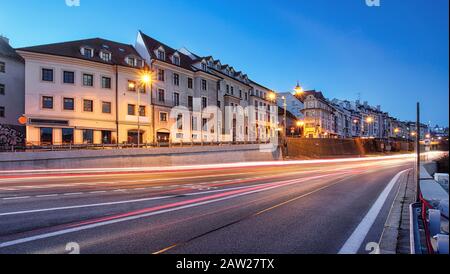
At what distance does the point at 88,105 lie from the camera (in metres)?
32.6

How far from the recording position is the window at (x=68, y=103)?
1220 inches

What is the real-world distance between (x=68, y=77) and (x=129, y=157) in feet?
46.9

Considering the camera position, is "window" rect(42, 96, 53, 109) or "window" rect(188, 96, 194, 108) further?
"window" rect(188, 96, 194, 108)

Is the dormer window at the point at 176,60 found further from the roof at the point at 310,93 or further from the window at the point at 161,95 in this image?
the roof at the point at 310,93

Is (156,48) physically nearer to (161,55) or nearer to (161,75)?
(161,55)

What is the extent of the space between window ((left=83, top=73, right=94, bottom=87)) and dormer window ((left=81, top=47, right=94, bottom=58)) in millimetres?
2726

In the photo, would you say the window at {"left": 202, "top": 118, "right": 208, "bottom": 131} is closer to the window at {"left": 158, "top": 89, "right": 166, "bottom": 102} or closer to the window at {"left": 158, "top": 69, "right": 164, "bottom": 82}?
the window at {"left": 158, "top": 89, "right": 166, "bottom": 102}

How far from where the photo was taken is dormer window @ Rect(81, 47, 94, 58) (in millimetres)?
32938

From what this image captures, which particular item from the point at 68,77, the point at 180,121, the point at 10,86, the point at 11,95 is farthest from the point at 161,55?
the point at 11,95

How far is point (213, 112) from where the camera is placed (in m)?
45.8

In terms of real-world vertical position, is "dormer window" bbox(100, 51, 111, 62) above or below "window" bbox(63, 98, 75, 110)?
above

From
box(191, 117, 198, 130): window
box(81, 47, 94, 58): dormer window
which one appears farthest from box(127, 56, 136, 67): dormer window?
box(191, 117, 198, 130): window
